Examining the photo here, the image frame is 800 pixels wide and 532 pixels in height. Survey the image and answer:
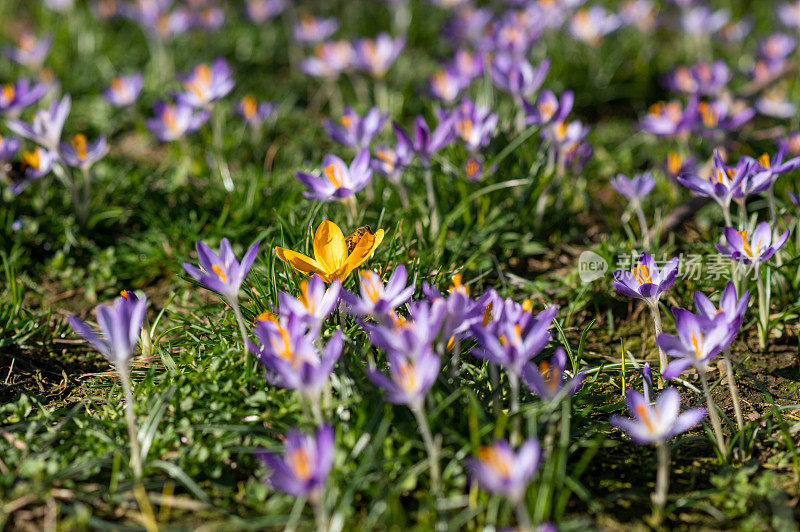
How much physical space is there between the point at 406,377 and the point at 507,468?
10.0 inches

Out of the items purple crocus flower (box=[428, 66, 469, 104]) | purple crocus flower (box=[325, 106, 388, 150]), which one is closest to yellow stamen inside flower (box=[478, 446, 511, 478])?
purple crocus flower (box=[325, 106, 388, 150])

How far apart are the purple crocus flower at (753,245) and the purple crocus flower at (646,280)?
15cm

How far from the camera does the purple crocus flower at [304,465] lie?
1306 millimetres

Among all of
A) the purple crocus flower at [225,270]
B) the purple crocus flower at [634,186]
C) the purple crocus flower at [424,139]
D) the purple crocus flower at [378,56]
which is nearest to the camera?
the purple crocus flower at [225,270]

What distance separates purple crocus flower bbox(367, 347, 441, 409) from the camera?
1.43 metres

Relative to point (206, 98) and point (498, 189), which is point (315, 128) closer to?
point (206, 98)

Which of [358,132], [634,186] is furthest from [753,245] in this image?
[358,132]

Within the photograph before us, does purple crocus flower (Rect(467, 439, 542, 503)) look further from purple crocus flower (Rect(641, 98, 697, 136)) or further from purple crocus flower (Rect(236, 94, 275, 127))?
purple crocus flower (Rect(236, 94, 275, 127))

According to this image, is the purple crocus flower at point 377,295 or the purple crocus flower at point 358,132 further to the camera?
the purple crocus flower at point 358,132

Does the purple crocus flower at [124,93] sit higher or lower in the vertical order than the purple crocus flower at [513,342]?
higher

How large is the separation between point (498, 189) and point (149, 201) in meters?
1.26

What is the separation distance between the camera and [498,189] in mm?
2615

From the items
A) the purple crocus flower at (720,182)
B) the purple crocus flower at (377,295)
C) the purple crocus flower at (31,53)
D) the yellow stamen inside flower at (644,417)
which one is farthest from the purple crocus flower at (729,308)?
the purple crocus flower at (31,53)

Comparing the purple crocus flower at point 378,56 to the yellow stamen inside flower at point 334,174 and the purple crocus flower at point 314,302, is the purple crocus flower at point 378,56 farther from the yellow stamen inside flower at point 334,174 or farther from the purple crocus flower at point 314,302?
the purple crocus flower at point 314,302
